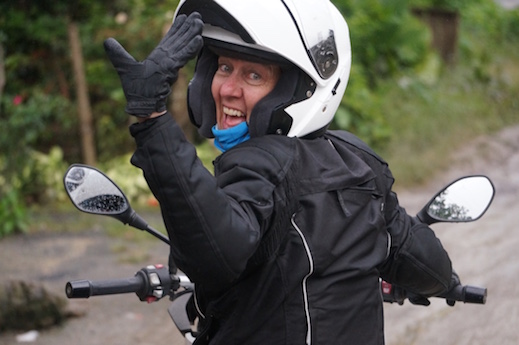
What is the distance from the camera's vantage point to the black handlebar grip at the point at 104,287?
2.63 meters

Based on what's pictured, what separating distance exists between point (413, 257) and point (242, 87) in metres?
0.82

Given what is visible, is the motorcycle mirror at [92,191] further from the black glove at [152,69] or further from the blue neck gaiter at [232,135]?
the black glove at [152,69]

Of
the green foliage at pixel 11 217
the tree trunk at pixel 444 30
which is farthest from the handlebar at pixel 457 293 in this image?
the tree trunk at pixel 444 30

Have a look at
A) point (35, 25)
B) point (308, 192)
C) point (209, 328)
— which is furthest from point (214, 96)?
point (35, 25)

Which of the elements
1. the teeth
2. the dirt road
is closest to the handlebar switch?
the teeth

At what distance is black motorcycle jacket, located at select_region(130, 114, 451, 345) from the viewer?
2.04 meters

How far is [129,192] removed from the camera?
350 inches

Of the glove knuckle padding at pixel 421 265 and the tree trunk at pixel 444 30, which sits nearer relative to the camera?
the glove knuckle padding at pixel 421 265

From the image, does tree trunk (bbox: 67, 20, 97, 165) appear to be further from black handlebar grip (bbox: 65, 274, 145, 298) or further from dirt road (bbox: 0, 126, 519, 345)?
black handlebar grip (bbox: 65, 274, 145, 298)

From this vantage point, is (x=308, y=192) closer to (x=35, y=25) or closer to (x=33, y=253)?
(x=33, y=253)

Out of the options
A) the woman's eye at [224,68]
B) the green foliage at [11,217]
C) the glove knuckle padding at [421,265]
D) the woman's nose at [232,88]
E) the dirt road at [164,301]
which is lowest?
the dirt road at [164,301]

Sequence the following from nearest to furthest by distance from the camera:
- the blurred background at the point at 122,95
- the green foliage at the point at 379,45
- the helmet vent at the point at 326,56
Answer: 1. the helmet vent at the point at 326,56
2. the blurred background at the point at 122,95
3. the green foliage at the point at 379,45

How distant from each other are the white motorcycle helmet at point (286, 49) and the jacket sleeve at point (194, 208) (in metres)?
0.35

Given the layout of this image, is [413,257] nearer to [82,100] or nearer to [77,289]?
[77,289]
